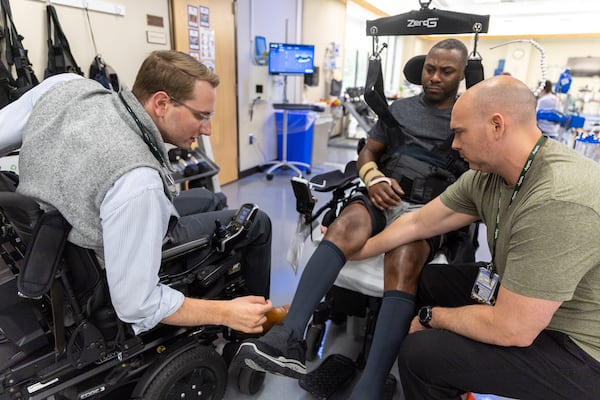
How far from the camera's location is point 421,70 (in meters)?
1.88

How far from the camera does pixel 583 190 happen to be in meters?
0.86

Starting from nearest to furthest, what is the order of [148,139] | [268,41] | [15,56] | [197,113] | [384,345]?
[148,139], [197,113], [384,345], [15,56], [268,41]

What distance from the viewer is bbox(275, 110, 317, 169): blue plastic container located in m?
4.62

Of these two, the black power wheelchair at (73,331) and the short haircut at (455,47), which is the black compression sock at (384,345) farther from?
the short haircut at (455,47)

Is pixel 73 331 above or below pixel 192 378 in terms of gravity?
above

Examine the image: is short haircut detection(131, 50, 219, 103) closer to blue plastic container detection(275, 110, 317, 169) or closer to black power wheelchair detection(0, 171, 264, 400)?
black power wheelchair detection(0, 171, 264, 400)

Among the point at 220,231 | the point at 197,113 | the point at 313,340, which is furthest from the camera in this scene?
the point at 313,340

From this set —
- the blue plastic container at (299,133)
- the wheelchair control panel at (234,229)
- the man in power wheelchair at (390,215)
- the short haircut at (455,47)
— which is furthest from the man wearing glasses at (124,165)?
the blue plastic container at (299,133)

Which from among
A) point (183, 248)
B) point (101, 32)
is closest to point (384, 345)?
point (183, 248)

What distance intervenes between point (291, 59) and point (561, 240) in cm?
388

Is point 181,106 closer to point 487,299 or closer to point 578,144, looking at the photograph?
point 487,299

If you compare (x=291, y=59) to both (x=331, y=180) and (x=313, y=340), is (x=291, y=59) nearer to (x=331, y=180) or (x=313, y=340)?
(x=331, y=180)

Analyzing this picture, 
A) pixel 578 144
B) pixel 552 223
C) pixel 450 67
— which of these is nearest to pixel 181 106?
pixel 552 223

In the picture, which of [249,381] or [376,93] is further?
[376,93]
